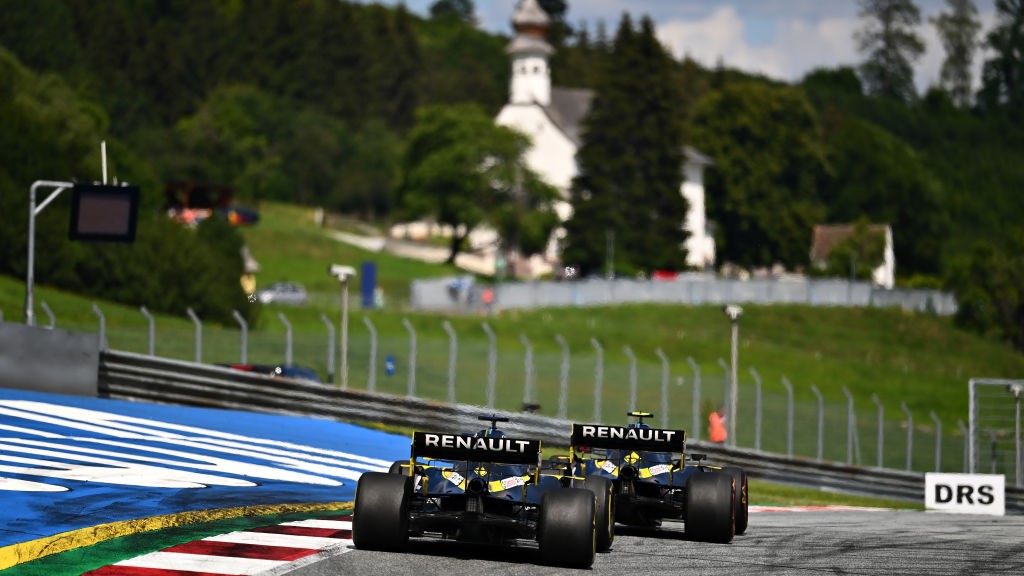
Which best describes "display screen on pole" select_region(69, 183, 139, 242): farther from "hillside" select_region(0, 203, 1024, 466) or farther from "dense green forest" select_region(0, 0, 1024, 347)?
"dense green forest" select_region(0, 0, 1024, 347)

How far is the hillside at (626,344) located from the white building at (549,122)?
15.1 m

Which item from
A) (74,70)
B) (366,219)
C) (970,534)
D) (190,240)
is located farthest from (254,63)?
(970,534)

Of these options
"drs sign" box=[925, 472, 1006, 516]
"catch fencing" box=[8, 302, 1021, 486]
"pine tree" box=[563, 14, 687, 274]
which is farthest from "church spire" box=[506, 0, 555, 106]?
"drs sign" box=[925, 472, 1006, 516]

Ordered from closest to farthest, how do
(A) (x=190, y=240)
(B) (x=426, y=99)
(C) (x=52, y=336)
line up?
(C) (x=52, y=336), (A) (x=190, y=240), (B) (x=426, y=99)

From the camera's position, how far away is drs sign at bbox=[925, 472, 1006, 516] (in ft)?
103

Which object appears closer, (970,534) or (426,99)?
(970,534)

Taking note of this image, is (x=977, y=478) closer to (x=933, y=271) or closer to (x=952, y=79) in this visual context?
(x=933, y=271)

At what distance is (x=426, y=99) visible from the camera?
186625 mm

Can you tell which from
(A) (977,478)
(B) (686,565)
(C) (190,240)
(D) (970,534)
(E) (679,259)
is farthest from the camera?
(E) (679,259)

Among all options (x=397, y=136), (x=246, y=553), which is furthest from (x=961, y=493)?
(x=397, y=136)

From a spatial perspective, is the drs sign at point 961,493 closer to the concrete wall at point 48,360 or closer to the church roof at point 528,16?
the concrete wall at point 48,360

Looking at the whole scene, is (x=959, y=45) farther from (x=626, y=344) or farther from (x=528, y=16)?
(x=626, y=344)

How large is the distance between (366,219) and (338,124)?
12903 mm

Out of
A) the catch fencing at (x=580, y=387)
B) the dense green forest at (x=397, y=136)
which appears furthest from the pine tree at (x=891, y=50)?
the catch fencing at (x=580, y=387)
